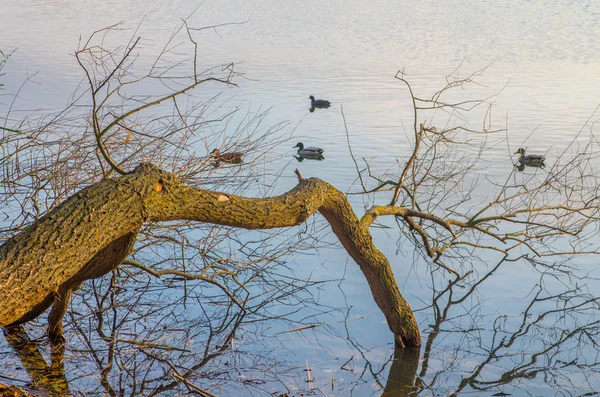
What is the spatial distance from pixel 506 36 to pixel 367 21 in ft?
15.6

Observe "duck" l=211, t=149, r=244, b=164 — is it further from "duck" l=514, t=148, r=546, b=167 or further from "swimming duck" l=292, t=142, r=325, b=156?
"duck" l=514, t=148, r=546, b=167

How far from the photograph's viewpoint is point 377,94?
14.6 metres

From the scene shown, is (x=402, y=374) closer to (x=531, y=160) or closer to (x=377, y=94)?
(x=531, y=160)

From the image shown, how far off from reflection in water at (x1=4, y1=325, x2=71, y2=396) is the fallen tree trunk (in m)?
0.23

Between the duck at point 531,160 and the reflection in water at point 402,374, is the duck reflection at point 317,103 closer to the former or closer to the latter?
the duck at point 531,160

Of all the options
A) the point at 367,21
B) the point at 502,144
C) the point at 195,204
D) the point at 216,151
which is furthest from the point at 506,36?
the point at 195,204

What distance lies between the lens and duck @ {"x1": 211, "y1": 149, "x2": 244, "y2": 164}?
5754 millimetres

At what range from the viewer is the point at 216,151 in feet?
18.9

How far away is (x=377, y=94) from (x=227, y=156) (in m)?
9.04

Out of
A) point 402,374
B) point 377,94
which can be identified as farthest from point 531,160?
point 402,374

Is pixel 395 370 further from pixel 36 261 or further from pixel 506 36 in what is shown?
pixel 506 36

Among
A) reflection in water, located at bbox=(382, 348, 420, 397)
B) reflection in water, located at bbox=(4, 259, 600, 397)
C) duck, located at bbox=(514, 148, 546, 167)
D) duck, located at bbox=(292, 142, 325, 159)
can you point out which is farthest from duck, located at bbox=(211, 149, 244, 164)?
duck, located at bbox=(514, 148, 546, 167)

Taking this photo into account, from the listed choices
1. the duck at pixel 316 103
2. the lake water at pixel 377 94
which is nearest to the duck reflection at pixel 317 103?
the duck at pixel 316 103

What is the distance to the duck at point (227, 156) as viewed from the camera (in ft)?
18.9
